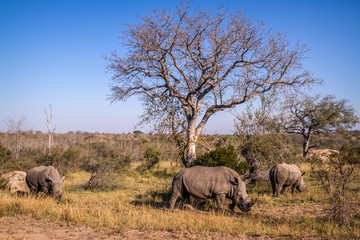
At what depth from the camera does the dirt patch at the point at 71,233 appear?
5621mm

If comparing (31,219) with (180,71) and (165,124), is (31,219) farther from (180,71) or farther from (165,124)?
(180,71)

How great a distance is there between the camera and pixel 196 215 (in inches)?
298

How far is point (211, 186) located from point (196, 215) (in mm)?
1015

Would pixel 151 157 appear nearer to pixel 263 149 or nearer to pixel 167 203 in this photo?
pixel 263 149

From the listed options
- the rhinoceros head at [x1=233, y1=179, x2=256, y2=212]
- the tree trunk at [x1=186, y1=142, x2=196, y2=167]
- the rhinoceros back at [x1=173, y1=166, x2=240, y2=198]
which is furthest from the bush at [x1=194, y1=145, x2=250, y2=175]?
the rhinoceros head at [x1=233, y1=179, x2=256, y2=212]

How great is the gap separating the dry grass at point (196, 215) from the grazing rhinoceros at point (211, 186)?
1.63 feet

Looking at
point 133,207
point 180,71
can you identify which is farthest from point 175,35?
point 133,207

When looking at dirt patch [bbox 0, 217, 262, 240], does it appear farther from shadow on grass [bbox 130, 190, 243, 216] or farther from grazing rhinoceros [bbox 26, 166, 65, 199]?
grazing rhinoceros [bbox 26, 166, 65, 199]

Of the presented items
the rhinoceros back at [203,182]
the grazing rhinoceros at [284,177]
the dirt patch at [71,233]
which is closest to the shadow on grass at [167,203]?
the rhinoceros back at [203,182]

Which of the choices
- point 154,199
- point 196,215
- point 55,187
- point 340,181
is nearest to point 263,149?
point 340,181

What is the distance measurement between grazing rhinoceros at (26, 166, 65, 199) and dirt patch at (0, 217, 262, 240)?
119 inches

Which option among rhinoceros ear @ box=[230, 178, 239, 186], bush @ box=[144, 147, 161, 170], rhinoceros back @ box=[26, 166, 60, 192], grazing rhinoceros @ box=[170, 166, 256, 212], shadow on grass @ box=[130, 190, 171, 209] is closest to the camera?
grazing rhinoceros @ box=[170, 166, 256, 212]

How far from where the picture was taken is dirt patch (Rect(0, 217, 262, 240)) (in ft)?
18.4

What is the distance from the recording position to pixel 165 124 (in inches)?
529
